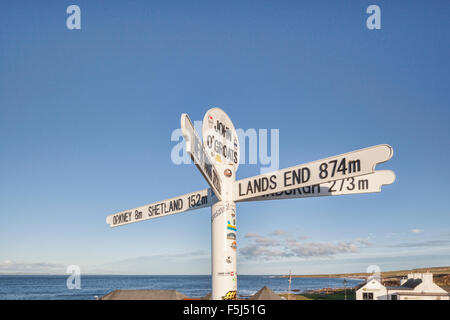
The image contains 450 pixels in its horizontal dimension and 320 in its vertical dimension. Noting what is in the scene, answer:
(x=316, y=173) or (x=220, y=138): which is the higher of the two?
(x=220, y=138)

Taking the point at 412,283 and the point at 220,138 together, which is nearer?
the point at 220,138

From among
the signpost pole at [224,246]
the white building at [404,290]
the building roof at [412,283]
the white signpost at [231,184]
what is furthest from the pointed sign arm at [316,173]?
the building roof at [412,283]

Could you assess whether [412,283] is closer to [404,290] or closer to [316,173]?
A: [404,290]

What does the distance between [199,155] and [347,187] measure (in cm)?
636

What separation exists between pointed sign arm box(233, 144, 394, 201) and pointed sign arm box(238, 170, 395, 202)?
0.55 metres

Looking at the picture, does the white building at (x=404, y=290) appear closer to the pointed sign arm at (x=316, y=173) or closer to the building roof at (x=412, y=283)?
the building roof at (x=412, y=283)

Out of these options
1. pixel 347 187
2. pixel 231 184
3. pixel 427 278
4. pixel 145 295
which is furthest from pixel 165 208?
pixel 427 278

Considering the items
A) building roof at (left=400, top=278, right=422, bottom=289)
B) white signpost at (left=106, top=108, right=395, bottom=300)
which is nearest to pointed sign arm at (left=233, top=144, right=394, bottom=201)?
white signpost at (left=106, top=108, right=395, bottom=300)

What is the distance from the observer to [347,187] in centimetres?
1418

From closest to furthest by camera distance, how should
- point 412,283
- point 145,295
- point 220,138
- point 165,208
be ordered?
point 220,138 < point 165,208 < point 145,295 < point 412,283

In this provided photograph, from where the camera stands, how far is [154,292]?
2177 centimetres

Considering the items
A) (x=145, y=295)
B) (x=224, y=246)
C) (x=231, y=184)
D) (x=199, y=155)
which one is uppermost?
(x=199, y=155)

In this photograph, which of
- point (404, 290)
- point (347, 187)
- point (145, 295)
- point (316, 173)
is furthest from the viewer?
point (404, 290)
